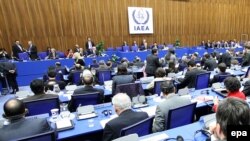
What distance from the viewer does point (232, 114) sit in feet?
4.28

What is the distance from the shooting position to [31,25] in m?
12.5

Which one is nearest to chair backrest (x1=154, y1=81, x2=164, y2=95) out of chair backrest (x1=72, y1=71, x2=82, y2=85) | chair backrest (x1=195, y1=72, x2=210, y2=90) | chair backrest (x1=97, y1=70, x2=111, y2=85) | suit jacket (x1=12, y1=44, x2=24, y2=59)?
chair backrest (x1=195, y1=72, x2=210, y2=90)

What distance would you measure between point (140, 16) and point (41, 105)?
12742mm

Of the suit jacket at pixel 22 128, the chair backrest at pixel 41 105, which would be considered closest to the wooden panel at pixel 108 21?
the chair backrest at pixel 41 105

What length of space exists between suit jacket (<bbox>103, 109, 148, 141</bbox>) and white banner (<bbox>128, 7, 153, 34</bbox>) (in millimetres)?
13173

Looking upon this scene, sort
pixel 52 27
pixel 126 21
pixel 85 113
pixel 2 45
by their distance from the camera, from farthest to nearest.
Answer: pixel 126 21
pixel 52 27
pixel 2 45
pixel 85 113

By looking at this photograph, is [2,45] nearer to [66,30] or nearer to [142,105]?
[66,30]

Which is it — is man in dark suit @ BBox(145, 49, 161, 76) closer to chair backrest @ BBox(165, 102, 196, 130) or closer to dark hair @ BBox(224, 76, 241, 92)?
dark hair @ BBox(224, 76, 241, 92)

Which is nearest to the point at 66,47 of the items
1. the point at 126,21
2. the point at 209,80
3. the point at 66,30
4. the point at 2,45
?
the point at 66,30

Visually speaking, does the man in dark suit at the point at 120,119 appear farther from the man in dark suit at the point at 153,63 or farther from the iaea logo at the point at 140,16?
the iaea logo at the point at 140,16

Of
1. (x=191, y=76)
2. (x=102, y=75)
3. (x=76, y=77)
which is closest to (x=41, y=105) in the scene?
(x=76, y=77)

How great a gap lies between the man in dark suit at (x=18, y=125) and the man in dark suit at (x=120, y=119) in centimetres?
71

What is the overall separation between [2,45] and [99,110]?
35.9ft

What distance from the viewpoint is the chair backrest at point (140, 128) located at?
2.03 m
